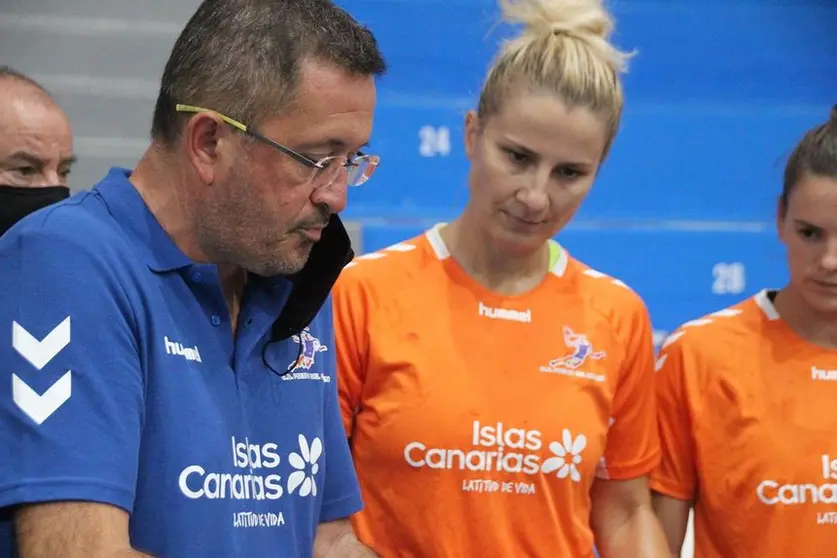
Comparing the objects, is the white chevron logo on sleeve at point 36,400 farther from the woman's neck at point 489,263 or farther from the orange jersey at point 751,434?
the orange jersey at point 751,434

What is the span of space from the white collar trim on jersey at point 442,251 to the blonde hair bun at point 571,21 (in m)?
0.36

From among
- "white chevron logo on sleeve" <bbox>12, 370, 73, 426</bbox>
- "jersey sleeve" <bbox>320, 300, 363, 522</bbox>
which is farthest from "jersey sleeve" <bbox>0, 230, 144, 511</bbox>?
"jersey sleeve" <bbox>320, 300, 363, 522</bbox>

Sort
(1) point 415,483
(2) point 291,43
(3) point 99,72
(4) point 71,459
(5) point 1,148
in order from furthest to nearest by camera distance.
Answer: (3) point 99,72 < (5) point 1,148 < (1) point 415,483 < (2) point 291,43 < (4) point 71,459

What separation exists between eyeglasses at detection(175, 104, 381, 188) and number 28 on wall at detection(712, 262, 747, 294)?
269 centimetres

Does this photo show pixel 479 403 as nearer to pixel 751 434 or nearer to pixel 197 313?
pixel 751 434

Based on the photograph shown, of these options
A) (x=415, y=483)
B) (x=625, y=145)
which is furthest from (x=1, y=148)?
(x=625, y=145)

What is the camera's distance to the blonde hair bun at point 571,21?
2164 mm

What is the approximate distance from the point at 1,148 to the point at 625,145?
7.80 feet

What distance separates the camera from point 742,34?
4305 mm

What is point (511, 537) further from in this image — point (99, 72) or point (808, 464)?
point (99, 72)

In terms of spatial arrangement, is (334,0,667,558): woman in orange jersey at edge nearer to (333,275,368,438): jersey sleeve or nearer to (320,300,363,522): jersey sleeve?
(333,275,368,438): jersey sleeve

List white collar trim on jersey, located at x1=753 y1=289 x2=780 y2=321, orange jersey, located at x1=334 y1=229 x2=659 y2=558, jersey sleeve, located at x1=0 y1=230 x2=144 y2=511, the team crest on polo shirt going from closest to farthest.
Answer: jersey sleeve, located at x1=0 y1=230 x2=144 y2=511
the team crest on polo shirt
orange jersey, located at x1=334 y1=229 x2=659 y2=558
white collar trim on jersey, located at x1=753 y1=289 x2=780 y2=321

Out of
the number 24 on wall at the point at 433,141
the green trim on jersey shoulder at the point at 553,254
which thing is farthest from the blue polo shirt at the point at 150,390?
the number 24 on wall at the point at 433,141

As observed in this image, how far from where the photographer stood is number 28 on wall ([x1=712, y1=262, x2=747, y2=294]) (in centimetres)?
403
